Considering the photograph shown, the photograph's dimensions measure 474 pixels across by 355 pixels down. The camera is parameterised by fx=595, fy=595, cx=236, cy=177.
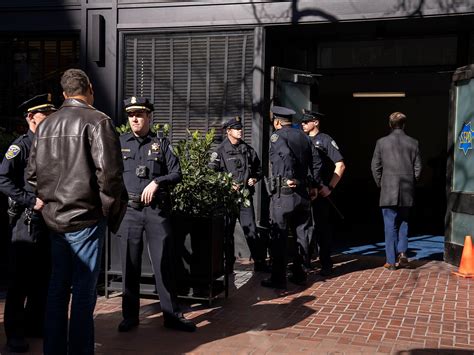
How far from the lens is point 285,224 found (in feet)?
22.2

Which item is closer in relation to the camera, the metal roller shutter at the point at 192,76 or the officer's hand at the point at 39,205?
the officer's hand at the point at 39,205

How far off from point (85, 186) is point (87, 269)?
1.78 feet

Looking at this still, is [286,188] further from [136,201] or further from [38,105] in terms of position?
[38,105]

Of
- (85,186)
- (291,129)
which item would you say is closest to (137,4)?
(291,129)

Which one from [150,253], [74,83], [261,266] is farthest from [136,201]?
[261,266]

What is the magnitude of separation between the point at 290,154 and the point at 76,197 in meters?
3.36

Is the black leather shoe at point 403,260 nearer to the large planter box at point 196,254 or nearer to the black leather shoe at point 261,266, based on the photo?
the black leather shoe at point 261,266

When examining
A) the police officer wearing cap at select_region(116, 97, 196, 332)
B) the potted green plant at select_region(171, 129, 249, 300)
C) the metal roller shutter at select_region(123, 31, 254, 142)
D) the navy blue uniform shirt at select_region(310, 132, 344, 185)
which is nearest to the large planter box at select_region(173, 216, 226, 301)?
the potted green plant at select_region(171, 129, 249, 300)

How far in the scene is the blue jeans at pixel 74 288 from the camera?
3855 mm

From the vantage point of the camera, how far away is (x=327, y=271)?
300 inches

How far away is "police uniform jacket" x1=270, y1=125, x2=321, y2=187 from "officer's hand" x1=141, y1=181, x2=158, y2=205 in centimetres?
207

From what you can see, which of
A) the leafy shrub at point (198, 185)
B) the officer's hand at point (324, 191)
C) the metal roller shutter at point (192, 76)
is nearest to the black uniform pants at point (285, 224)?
the officer's hand at point (324, 191)

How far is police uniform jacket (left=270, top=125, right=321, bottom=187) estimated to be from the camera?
672cm

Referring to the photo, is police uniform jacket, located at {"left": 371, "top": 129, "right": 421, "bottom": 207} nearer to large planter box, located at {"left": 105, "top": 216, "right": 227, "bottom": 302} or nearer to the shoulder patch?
large planter box, located at {"left": 105, "top": 216, "right": 227, "bottom": 302}
